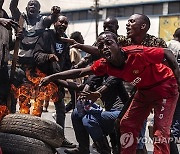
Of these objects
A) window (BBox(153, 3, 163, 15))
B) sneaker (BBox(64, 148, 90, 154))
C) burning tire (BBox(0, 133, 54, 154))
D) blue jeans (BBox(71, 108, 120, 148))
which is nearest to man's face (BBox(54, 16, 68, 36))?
blue jeans (BBox(71, 108, 120, 148))

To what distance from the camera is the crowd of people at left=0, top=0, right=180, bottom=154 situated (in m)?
4.47

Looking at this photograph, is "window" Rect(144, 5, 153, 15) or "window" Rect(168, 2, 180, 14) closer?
"window" Rect(168, 2, 180, 14)

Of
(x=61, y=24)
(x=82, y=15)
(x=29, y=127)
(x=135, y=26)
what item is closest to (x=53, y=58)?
(x=61, y=24)

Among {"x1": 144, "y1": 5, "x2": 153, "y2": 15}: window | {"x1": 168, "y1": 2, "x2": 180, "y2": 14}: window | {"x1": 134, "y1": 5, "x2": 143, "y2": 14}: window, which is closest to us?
{"x1": 168, "y1": 2, "x2": 180, "y2": 14}: window

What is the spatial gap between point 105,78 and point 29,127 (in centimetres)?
117

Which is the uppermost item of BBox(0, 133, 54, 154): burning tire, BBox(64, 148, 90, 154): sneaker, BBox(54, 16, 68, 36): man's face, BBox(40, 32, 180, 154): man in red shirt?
BBox(54, 16, 68, 36): man's face

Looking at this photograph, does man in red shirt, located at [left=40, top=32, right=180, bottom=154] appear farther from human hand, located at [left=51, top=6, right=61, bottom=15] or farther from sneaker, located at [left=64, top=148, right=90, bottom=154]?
human hand, located at [left=51, top=6, right=61, bottom=15]

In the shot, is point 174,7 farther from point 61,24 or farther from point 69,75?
point 69,75

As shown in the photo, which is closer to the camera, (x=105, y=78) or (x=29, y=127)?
(x=29, y=127)

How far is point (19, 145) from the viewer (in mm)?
4840

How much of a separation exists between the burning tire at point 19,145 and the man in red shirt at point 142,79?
655 millimetres

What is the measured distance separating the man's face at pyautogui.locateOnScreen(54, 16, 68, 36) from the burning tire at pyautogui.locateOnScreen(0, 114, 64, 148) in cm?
174

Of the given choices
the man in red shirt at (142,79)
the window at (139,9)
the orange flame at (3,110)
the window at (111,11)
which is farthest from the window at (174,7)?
the man in red shirt at (142,79)

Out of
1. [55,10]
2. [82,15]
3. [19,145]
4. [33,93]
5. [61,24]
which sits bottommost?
[82,15]
